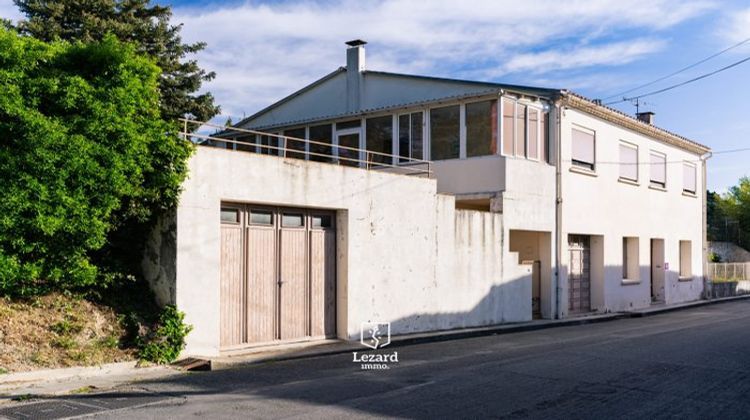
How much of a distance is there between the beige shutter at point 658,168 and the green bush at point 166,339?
21.5m

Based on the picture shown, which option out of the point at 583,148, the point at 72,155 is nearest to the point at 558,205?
the point at 583,148

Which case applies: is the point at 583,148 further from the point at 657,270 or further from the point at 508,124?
the point at 657,270

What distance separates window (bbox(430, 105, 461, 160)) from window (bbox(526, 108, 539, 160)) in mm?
2173

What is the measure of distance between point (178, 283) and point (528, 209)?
11446 mm

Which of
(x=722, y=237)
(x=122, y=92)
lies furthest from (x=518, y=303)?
(x=722, y=237)

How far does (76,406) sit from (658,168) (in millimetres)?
25119

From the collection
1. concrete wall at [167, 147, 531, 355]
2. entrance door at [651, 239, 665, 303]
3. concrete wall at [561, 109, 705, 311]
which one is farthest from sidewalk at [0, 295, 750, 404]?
entrance door at [651, 239, 665, 303]

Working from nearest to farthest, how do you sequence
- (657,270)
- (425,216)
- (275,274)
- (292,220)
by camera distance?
1. (275,274)
2. (292,220)
3. (425,216)
4. (657,270)

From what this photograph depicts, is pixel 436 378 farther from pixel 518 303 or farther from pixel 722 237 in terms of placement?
pixel 722 237

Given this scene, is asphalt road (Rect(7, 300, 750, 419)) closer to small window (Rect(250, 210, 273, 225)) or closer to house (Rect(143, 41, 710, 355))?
house (Rect(143, 41, 710, 355))

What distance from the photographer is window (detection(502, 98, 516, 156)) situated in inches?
770

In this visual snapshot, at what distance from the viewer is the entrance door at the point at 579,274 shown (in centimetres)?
2281

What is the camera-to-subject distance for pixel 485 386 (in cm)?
965

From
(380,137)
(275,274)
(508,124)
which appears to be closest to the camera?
(275,274)
